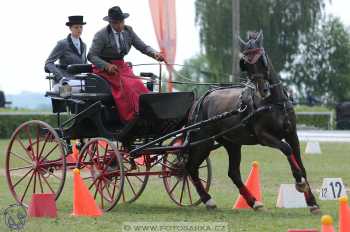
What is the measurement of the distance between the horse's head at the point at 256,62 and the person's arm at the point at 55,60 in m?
2.69

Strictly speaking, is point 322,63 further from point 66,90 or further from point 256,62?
point 256,62

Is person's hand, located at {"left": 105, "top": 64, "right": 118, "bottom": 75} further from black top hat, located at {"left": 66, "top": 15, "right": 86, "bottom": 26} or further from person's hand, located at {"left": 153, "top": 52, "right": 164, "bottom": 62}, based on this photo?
black top hat, located at {"left": 66, "top": 15, "right": 86, "bottom": 26}

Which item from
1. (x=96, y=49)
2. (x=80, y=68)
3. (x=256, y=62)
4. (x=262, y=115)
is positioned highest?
(x=96, y=49)

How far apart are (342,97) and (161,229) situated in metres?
51.8

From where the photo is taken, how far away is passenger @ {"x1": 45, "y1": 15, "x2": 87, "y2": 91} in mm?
12762

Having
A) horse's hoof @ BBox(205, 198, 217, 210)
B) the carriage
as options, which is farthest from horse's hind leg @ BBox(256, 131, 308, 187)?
horse's hoof @ BBox(205, 198, 217, 210)

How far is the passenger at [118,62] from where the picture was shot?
11945mm

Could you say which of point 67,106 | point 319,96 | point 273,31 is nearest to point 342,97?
point 319,96

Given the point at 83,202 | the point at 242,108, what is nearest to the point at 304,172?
the point at 242,108

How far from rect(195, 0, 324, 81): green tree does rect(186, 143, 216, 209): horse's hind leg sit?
4652 centimetres

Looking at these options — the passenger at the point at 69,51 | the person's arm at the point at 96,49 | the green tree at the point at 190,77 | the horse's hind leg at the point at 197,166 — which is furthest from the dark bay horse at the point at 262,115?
the passenger at the point at 69,51

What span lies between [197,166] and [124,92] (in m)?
1.25

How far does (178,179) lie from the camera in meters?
12.8

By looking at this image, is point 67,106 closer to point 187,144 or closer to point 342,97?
point 187,144
